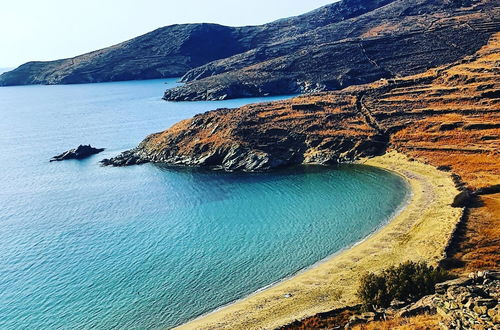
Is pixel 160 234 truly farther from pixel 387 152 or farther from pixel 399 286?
pixel 387 152

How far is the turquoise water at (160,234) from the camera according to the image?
163 feet

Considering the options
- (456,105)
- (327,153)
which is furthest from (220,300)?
(456,105)

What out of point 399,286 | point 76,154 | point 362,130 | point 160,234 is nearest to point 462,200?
point 399,286

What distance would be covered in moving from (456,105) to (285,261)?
74.8 m

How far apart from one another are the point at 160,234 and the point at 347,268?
30082 mm

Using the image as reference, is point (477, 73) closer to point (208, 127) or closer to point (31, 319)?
point (208, 127)

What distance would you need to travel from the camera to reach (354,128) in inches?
4318

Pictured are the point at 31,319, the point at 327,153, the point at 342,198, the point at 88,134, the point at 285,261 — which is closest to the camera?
the point at 31,319

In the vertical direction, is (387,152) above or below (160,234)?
above

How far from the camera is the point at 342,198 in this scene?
7806 centimetres

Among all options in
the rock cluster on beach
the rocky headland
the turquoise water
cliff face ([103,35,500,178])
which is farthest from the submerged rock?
the rock cluster on beach

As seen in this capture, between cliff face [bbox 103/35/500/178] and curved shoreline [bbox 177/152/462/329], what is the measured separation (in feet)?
81.1

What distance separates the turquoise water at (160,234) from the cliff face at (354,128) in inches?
293

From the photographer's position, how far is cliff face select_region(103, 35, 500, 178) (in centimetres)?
9762
